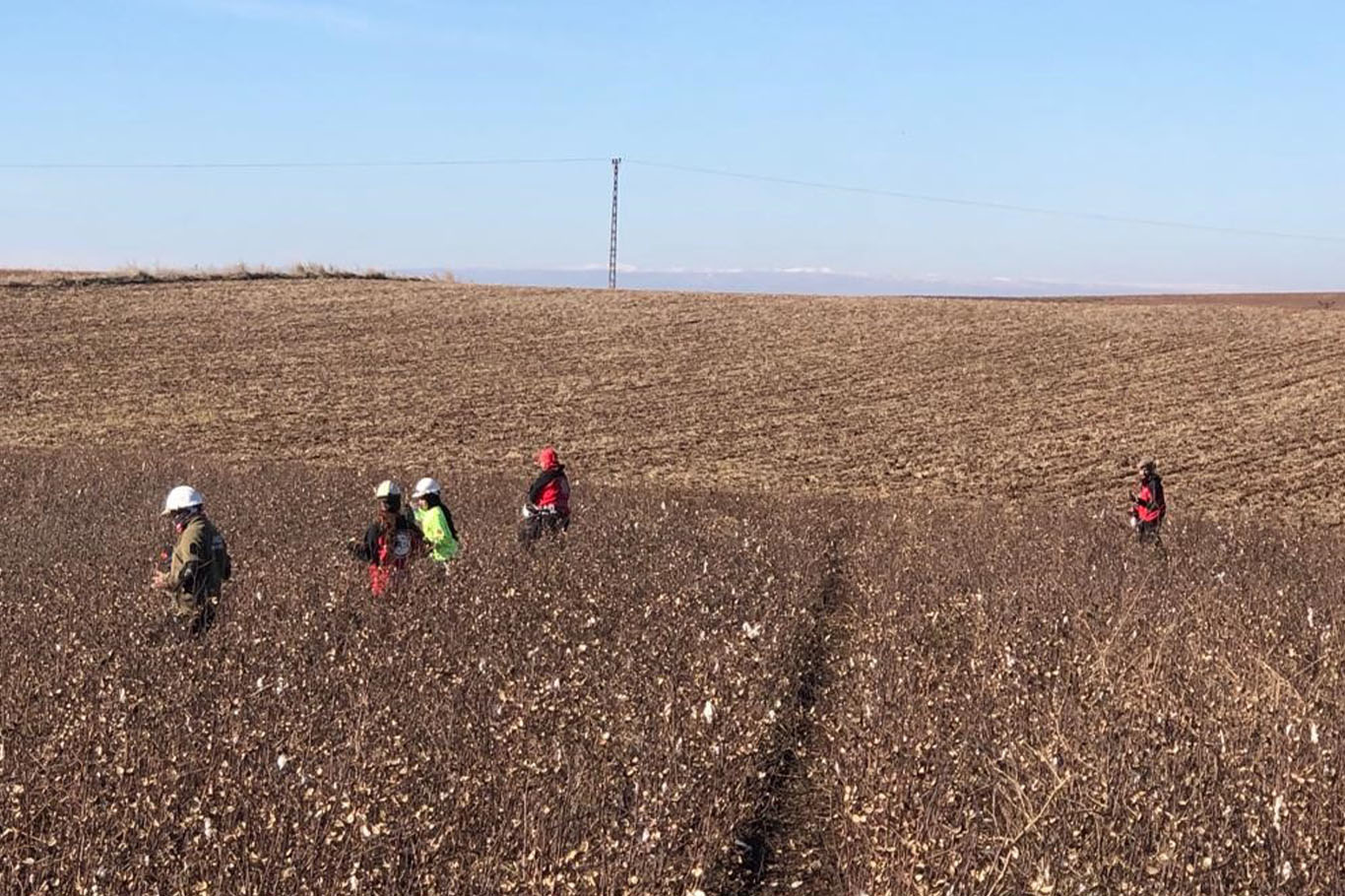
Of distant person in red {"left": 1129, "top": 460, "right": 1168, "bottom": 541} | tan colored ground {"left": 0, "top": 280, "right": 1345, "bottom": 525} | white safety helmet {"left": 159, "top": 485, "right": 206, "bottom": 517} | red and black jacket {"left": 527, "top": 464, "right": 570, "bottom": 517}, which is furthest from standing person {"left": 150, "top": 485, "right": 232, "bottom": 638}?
tan colored ground {"left": 0, "top": 280, "right": 1345, "bottom": 525}

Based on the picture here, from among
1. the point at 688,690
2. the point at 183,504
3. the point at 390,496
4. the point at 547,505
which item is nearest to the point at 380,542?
the point at 390,496

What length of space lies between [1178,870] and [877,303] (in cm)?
3719

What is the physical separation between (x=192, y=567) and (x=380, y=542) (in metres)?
1.49

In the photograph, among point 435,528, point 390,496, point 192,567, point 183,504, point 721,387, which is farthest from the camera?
point 721,387

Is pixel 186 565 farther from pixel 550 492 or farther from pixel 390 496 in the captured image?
pixel 550 492

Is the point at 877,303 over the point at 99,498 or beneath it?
over

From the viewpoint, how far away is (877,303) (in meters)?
40.5

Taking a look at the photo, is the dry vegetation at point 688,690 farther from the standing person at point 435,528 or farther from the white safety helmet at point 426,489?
the white safety helmet at point 426,489

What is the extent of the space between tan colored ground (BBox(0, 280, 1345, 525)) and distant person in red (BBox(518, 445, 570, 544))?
302 inches

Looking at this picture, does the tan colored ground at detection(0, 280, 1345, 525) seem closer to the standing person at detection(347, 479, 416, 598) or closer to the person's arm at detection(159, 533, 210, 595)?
the standing person at detection(347, 479, 416, 598)

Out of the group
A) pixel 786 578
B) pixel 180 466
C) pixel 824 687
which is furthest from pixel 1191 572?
pixel 180 466

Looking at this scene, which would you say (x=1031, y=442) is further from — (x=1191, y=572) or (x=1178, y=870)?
(x=1178, y=870)

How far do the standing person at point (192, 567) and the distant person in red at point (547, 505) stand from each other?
3.99 metres

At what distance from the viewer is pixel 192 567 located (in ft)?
24.5
